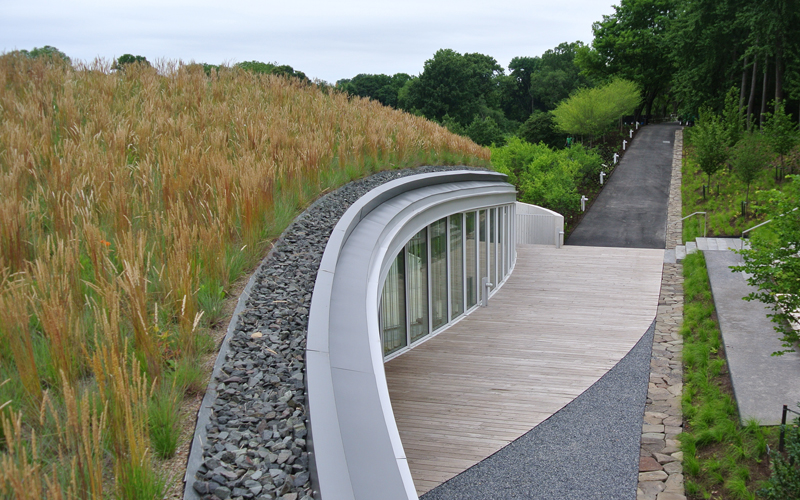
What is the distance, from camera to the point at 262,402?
10.0 ft

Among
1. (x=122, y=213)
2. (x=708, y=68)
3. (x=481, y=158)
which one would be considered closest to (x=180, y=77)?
(x=481, y=158)

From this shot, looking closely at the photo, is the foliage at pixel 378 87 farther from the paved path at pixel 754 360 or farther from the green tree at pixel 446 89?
the paved path at pixel 754 360

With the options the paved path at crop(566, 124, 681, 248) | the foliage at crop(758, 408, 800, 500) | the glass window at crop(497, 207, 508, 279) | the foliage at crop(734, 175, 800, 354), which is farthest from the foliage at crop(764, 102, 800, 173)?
the foliage at crop(758, 408, 800, 500)

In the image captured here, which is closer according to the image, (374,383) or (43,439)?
(43,439)

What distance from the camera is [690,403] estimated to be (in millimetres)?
7348

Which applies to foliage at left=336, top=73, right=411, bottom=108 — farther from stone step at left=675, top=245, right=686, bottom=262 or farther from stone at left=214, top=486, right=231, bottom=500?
stone at left=214, top=486, right=231, bottom=500

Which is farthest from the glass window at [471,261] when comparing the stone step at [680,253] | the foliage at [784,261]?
the stone step at [680,253]

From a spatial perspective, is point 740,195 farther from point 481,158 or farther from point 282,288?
point 282,288

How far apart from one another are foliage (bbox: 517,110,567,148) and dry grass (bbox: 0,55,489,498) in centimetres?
3052

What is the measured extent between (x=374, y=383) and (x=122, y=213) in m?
2.57

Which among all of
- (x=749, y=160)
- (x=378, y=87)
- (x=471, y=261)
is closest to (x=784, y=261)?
(x=471, y=261)

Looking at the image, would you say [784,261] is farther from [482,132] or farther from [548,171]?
[482,132]

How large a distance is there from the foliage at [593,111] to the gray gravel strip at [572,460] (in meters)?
32.6

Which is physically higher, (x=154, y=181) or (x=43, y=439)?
(x=154, y=181)
